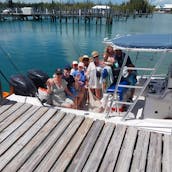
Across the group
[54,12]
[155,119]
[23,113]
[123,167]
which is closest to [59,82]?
[23,113]

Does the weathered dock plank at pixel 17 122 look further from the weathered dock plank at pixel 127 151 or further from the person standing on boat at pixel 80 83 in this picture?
the weathered dock plank at pixel 127 151

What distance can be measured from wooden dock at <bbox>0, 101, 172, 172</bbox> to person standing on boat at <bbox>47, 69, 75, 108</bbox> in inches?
23.2

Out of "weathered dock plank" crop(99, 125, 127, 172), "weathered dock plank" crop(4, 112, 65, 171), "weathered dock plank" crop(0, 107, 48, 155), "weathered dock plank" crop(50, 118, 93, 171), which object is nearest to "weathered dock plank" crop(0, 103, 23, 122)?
"weathered dock plank" crop(0, 107, 48, 155)

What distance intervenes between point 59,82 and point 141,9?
10808 cm

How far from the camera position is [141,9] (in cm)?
10562

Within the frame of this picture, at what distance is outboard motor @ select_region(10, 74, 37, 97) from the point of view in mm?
6544

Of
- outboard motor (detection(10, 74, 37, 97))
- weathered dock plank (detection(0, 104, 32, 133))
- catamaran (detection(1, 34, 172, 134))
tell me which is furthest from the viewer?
outboard motor (detection(10, 74, 37, 97))

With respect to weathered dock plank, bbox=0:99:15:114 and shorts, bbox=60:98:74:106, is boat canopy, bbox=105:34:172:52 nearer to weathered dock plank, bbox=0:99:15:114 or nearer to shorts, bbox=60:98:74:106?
shorts, bbox=60:98:74:106

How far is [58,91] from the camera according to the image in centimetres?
548

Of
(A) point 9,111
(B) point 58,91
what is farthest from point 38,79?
(A) point 9,111

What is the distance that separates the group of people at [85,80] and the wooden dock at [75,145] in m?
0.68

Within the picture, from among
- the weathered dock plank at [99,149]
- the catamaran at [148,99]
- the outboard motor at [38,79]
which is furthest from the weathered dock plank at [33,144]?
the outboard motor at [38,79]

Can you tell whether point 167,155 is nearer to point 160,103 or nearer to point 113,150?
point 113,150

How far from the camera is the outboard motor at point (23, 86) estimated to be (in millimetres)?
6544
